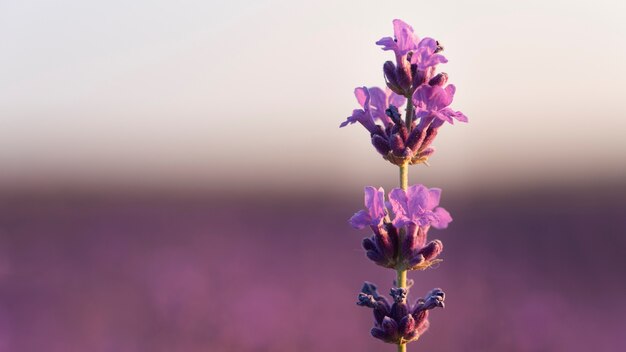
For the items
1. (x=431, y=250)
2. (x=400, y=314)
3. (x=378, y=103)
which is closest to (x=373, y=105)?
(x=378, y=103)

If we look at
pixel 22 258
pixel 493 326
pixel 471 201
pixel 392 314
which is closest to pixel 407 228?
pixel 392 314

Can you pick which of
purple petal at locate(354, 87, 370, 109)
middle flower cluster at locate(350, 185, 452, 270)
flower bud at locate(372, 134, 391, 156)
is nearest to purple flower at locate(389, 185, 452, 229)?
middle flower cluster at locate(350, 185, 452, 270)

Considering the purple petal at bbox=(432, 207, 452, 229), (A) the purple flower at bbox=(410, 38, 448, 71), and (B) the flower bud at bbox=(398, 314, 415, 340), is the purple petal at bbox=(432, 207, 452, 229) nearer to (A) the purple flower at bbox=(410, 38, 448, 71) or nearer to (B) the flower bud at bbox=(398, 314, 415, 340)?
(B) the flower bud at bbox=(398, 314, 415, 340)

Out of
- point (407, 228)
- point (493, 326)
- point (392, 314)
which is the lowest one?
point (493, 326)

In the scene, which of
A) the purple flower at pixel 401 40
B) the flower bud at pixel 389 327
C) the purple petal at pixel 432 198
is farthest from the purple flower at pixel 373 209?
the purple flower at pixel 401 40

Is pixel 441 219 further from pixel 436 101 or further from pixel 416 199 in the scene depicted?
pixel 436 101

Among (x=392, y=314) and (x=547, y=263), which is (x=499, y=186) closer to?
→ (x=547, y=263)

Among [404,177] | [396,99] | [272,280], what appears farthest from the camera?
[272,280]
